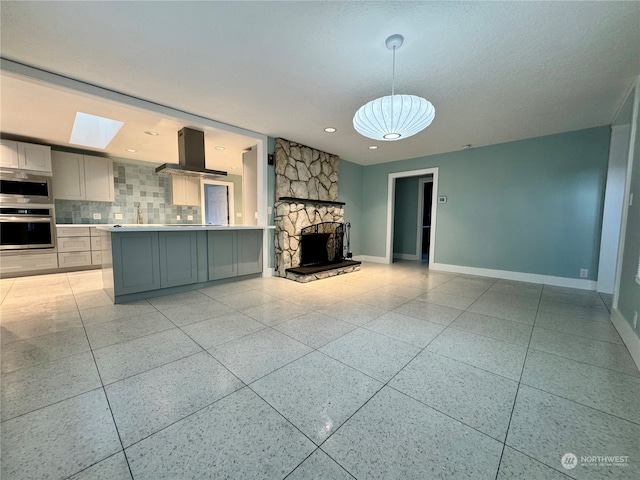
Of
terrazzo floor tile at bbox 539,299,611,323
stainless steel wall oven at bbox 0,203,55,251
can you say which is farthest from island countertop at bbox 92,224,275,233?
terrazzo floor tile at bbox 539,299,611,323

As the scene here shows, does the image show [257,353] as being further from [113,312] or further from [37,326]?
[37,326]

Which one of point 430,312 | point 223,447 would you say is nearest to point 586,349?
point 430,312

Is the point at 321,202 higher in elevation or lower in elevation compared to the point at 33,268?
higher

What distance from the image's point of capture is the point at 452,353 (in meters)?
1.96

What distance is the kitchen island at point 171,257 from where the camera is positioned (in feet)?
9.91

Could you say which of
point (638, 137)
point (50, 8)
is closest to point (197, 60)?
point (50, 8)

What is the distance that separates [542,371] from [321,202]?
160 inches

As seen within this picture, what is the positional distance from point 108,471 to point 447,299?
3.49 meters

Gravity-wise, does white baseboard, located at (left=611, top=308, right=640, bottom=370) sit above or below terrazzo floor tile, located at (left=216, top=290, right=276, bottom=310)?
above

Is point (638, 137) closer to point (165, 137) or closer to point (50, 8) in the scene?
point (50, 8)

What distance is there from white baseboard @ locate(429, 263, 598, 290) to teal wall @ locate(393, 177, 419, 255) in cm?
154

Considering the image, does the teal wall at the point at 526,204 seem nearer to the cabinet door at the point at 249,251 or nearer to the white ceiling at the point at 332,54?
the white ceiling at the point at 332,54

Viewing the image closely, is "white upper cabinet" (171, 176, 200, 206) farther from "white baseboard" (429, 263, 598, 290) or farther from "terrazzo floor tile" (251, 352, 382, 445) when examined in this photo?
"white baseboard" (429, 263, 598, 290)

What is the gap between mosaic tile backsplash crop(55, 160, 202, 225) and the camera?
16.6ft
